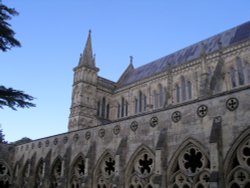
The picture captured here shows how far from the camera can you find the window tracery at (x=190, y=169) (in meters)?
14.5

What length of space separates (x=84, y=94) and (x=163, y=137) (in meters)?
24.0

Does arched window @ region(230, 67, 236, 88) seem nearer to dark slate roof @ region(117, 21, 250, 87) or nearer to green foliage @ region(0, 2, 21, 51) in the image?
dark slate roof @ region(117, 21, 250, 87)

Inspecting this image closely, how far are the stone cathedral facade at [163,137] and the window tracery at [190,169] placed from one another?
46mm

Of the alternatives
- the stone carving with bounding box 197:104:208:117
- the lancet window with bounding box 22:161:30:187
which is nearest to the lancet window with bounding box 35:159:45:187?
the lancet window with bounding box 22:161:30:187

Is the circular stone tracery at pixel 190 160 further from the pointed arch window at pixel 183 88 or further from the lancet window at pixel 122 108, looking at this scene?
the lancet window at pixel 122 108

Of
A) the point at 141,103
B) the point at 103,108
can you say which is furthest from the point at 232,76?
the point at 103,108

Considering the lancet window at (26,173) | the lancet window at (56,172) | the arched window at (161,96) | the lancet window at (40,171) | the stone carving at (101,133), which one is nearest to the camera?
the stone carving at (101,133)

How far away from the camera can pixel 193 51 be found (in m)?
36.4

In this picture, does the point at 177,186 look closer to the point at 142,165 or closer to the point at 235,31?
the point at 142,165

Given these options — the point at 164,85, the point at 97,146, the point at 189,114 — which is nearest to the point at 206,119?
the point at 189,114

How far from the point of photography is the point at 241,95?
47.2 feet

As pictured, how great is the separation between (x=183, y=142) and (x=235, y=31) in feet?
70.5

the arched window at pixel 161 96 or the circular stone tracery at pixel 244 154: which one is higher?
the arched window at pixel 161 96

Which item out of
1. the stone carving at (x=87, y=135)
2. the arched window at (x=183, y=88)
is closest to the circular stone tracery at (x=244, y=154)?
the stone carving at (x=87, y=135)
